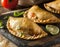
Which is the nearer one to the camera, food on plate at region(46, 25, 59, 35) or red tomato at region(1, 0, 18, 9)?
food on plate at region(46, 25, 59, 35)

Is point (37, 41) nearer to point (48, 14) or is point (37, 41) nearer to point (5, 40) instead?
point (5, 40)

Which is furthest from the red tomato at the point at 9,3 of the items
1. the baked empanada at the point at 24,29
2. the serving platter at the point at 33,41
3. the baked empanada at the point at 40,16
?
the serving platter at the point at 33,41

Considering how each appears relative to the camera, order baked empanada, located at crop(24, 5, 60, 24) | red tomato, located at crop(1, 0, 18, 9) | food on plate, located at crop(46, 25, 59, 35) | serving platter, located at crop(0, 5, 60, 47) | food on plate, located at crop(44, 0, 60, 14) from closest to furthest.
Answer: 1. serving platter, located at crop(0, 5, 60, 47)
2. food on plate, located at crop(46, 25, 59, 35)
3. baked empanada, located at crop(24, 5, 60, 24)
4. food on plate, located at crop(44, 0, 60, 14)
5. red tomato, located at crop(1, 0, 18, 9)

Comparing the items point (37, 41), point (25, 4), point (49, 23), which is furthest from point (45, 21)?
point (25, 4)

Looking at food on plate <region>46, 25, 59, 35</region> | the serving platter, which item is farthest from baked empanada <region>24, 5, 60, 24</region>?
the serving platter

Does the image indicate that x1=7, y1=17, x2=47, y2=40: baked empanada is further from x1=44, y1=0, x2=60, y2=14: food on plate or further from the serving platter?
x1=44, y1=0, x2=60, y2=14: food on plate

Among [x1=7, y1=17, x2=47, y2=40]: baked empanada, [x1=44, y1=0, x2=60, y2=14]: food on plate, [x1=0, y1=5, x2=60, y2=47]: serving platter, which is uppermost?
[x1=44, y1=0, x2=60, y2=14]: food on plate

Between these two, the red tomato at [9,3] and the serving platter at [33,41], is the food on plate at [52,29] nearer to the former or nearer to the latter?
the serving platter at [33,41]
